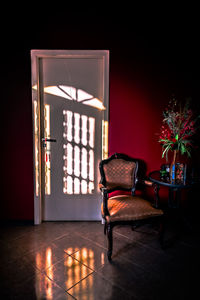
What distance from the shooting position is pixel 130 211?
235cm

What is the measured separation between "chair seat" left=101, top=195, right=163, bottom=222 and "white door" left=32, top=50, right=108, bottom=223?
2.41 feet

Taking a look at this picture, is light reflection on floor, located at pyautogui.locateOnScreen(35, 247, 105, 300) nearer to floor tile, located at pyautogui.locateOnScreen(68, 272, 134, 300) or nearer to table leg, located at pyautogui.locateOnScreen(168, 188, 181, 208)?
floor tile, located at pyautogui.locateOnScreen(68, 272, 134, 300)

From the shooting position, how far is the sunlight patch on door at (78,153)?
3.06 meters

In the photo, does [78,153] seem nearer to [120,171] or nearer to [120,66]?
[120,171]

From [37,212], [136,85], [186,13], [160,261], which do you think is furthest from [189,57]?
[37,212]

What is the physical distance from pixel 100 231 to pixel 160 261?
880 mm

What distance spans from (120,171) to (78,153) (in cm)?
64

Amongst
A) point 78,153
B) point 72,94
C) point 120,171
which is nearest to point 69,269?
point 120,171

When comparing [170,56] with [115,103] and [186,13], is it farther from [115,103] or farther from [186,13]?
[115,103]

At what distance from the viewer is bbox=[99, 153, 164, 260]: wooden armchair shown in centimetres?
233

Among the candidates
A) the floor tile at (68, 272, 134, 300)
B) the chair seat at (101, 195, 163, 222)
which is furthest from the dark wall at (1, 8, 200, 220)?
the floor tile at (68, 272, 134, 300)

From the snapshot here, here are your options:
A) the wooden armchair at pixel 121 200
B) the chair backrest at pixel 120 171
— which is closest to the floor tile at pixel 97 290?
the wooden armchair at pixel 121 200

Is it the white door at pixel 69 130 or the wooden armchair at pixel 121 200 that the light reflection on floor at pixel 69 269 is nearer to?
the wooden armchair at pixel 121 200

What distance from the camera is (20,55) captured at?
9.41ft
